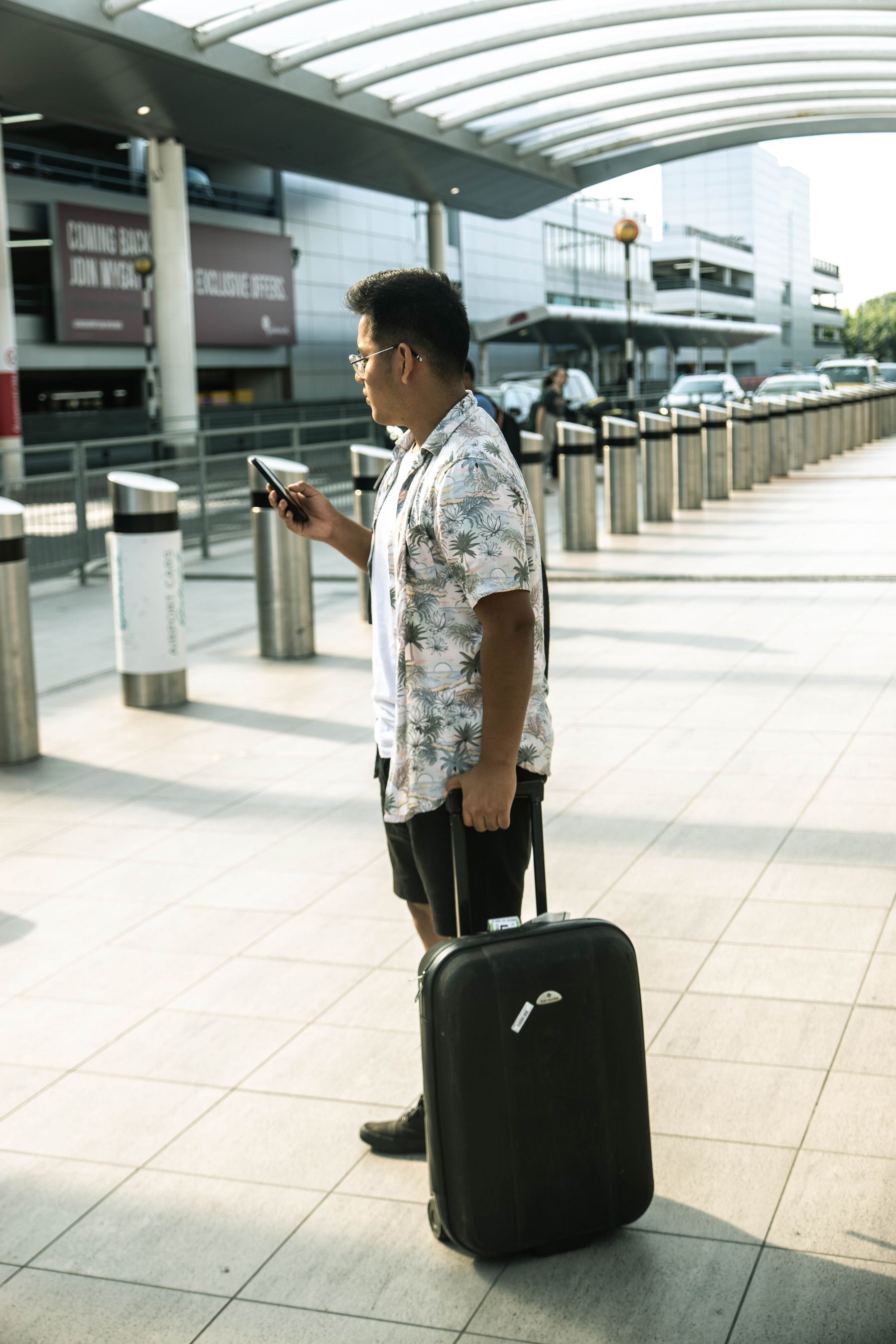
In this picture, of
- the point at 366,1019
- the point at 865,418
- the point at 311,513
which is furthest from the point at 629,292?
the point at 311,513

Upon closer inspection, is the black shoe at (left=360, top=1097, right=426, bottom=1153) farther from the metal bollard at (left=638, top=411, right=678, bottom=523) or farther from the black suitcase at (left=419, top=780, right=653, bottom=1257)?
the metal bollard at (left=638, top=411, right=678, bottom=523)

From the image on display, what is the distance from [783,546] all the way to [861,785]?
810 cm

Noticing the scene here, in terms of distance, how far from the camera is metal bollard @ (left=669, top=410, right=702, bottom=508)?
17594mm

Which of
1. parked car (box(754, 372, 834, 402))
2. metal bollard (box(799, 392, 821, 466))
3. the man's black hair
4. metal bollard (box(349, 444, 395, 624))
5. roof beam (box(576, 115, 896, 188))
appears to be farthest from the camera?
parked car (box(754, 372, 834, 402))

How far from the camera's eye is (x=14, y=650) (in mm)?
6895

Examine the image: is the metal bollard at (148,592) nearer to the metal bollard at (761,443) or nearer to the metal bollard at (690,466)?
the metal bollard at (690,466)

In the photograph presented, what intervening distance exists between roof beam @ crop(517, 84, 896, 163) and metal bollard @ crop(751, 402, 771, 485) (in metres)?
7.30

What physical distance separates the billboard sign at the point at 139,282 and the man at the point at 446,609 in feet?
97.9

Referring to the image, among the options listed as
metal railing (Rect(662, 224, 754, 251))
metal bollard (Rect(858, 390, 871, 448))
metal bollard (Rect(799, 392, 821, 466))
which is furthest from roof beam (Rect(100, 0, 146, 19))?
metal railing (Rect(662, 224, 754, 251))

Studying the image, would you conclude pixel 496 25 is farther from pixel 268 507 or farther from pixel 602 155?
pixel 268 507

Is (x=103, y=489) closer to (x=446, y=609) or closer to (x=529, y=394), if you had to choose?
(x=446, y=609)

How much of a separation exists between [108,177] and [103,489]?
2425 centimetres

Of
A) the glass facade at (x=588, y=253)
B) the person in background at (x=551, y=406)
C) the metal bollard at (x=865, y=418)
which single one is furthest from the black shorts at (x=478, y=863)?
the glass facade at (x=588, y=253)

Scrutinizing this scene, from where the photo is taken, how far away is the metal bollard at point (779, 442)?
2228cm
